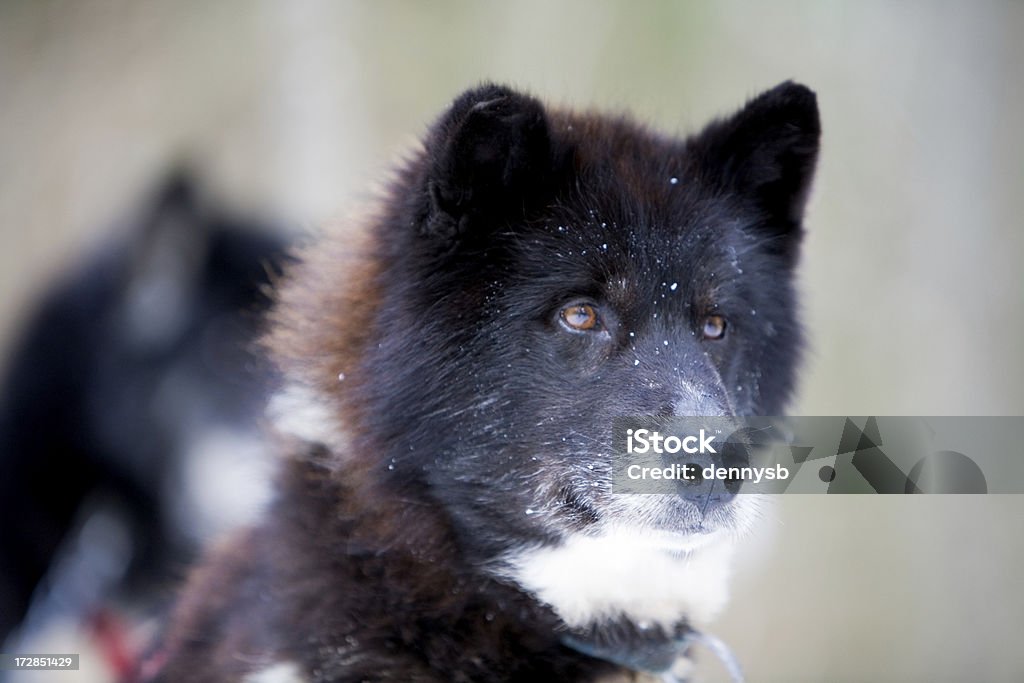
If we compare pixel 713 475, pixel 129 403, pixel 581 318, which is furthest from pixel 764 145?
pixel 129 403

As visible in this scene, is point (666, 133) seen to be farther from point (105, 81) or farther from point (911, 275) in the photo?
point (105, 81)

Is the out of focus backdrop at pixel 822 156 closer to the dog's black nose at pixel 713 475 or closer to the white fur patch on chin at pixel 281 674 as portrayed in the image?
the dog's black nose at pixel 713 475

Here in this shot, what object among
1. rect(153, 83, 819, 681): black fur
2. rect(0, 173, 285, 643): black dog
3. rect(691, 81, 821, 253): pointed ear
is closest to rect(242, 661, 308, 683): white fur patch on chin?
rect(153, 83, 819, 681): black fur

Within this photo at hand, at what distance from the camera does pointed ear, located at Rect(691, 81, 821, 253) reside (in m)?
2.85

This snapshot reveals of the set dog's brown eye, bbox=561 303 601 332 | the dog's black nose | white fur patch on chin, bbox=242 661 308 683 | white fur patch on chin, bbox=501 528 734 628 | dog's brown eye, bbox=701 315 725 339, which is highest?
dog's brown eye, bbox=561 303 601 332

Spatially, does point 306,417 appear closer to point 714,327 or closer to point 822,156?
point 714,327

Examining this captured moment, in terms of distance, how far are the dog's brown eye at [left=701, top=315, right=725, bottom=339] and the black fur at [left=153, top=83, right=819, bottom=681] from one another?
17mm

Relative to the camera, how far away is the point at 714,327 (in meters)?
2.72

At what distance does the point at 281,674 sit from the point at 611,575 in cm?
91

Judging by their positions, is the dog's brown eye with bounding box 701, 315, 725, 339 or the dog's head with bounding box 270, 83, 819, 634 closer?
the dog's head with bounding box 270, 83, 819, 634

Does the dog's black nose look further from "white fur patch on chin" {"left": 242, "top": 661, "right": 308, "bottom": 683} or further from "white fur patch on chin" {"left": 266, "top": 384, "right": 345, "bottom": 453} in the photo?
"white fur patch on chin" {"left": 242, "top": 661, "right": 308, "bottom": 683}

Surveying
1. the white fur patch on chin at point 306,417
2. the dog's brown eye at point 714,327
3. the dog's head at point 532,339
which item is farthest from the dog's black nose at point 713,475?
the white fur patch on chin at point 306,417

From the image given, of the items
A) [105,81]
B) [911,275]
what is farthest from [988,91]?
[105,81]

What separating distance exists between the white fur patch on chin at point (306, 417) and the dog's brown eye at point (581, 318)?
715 mm
